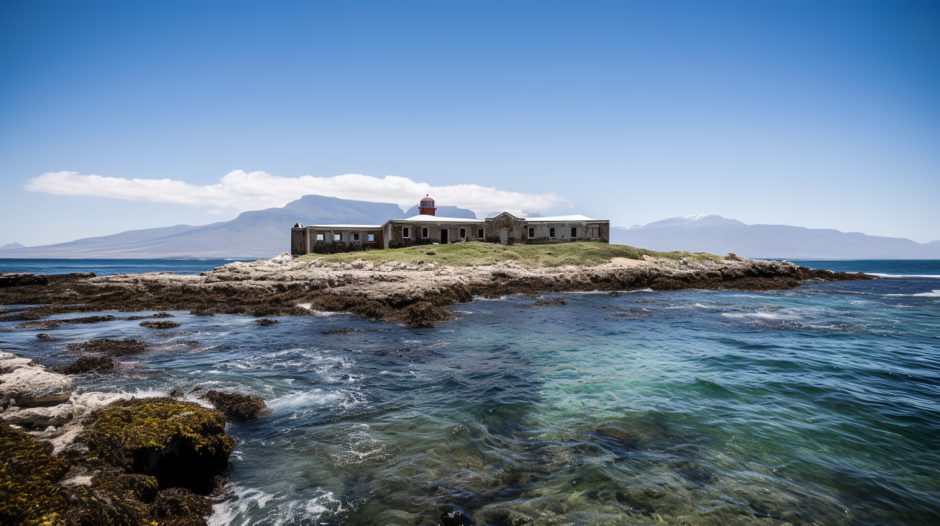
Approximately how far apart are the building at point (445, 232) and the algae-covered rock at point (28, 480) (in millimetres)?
53134

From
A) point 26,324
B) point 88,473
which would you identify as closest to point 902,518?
point 88,473

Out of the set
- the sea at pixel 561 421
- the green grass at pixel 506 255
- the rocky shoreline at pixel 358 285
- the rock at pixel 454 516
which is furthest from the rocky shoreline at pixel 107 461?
the green grass at pixel 506 255

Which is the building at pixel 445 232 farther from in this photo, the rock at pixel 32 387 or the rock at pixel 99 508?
the rock at pixel 99 508

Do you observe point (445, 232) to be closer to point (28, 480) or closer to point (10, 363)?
point (10, 363)

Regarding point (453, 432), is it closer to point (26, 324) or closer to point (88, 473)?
point (88, 473)

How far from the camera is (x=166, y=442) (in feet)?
20.9

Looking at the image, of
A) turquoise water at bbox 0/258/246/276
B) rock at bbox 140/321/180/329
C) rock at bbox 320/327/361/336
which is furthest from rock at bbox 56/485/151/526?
turquoise water at bbox 0/258/246/276

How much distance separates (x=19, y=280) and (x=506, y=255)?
4958cm

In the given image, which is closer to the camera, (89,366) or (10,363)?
(10,363)

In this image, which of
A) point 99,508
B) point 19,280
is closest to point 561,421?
point 99,508

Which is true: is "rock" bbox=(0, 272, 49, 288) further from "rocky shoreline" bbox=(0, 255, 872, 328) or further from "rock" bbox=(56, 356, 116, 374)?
"rock" bbox=(56, 356, 116, 374)

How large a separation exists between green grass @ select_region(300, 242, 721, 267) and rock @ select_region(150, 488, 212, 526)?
38662mm

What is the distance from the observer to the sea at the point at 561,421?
659 cm

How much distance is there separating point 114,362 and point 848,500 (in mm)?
19734
